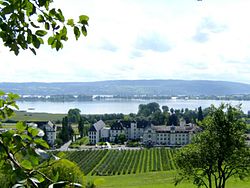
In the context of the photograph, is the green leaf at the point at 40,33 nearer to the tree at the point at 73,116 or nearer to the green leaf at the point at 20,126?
the green leaf at the point at 20,126

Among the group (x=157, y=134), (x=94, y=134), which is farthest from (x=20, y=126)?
(x=94, y=134)

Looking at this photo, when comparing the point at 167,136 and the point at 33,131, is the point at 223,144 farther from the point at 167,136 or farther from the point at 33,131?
the point at 167,136

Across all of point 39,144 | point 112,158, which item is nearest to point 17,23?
point 39,144

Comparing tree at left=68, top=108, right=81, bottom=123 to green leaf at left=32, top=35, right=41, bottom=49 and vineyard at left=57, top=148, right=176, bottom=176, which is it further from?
green leaf at left=32, top=35, right=41, bottom=49

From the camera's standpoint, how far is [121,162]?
162 ft

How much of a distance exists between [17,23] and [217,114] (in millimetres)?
15098

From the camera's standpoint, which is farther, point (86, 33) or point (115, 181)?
point (115, 181)

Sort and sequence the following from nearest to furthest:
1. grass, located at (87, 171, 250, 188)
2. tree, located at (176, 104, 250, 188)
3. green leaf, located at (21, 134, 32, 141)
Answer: green leaf, located at (21, 134, 32, 141)
tree, located at (176, 104, 250, 188)
grass, located at (87, 171, 250, 188)

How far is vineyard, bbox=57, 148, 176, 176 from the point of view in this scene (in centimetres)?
4300

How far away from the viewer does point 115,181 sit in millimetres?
33625

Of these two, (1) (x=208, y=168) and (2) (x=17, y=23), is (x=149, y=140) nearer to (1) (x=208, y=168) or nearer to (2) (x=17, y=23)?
(1) (x=208, y=168)

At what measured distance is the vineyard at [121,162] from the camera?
4300 centimetres

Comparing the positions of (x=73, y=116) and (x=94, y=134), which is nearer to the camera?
(x=94, y=134)

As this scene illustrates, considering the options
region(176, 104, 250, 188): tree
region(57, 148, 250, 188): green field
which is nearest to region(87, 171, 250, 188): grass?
region(57, 148, 250, 188): green field
